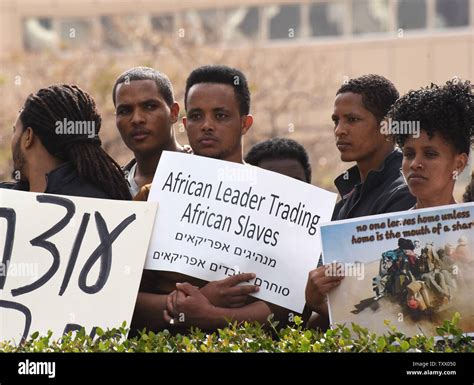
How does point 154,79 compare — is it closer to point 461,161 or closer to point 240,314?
point 240,314

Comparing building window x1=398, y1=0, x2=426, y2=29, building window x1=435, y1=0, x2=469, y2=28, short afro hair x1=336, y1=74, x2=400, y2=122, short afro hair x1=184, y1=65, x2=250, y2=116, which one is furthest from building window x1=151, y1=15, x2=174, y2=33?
short afro hair x1=336, y1=74, x2=400, y2=122

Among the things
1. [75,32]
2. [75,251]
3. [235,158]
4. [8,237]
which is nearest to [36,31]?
[75,32]

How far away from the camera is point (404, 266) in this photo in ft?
17.2

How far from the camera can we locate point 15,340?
5.44m

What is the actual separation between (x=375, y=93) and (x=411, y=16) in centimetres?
2394

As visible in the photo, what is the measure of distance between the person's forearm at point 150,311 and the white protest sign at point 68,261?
6.1 inches

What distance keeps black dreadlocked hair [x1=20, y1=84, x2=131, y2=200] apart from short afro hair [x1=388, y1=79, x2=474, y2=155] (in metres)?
1.32

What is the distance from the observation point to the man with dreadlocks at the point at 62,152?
593cm

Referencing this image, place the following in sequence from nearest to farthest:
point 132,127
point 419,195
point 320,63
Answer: point 419,195 → point 132,127 → point 320,63

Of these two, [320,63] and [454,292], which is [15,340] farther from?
[320,63]

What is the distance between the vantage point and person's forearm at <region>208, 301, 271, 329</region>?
17.9ft

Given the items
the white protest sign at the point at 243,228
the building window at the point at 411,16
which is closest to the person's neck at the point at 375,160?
the white protest sign at the point at 243,228

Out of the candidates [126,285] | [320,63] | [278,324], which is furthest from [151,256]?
[320,63]

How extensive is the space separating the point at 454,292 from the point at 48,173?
194 cm
